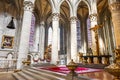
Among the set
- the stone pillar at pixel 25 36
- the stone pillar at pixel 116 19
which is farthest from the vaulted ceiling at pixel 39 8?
the stone pillar at pixel 116 19

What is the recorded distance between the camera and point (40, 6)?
634 inches

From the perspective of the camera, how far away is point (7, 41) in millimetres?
13766

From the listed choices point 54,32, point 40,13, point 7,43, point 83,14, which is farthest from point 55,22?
point 83,14

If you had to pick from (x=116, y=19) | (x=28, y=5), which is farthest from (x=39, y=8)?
(x=116, y=19)

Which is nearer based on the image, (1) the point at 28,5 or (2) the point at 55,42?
(1) the point at 28,5

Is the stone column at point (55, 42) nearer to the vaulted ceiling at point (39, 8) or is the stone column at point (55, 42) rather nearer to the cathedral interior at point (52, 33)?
the cathedral interior at point (52, 33)

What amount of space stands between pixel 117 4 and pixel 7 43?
1329 cm

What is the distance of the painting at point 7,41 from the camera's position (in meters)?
13.6

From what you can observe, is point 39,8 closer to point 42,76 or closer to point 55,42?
point 55,42

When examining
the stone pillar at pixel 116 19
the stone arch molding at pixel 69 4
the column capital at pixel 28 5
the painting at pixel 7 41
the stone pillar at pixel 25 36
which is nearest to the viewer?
the stone pillar at pixel 116 19

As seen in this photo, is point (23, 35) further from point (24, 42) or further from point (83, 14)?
point (83, 14)

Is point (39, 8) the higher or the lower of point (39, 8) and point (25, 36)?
the higher

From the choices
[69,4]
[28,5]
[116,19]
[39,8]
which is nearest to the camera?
[116,19]

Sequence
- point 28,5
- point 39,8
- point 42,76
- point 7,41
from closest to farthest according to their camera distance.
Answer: point 42,76 → point 28,5 → point 7,41 → point 39,8
